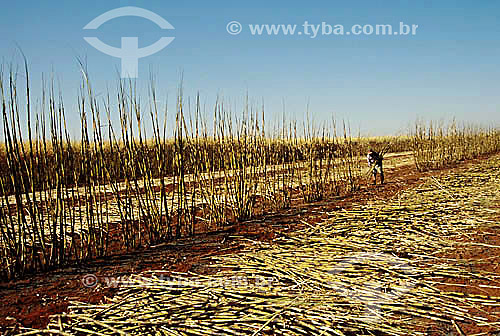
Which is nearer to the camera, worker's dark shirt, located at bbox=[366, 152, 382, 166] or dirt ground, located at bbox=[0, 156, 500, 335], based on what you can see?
dirt ground, located at bbox=[0, 156, 500, 335]

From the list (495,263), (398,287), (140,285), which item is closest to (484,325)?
(398,287)

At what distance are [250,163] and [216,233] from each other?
0.86 meters

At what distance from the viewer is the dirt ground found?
1.68 metres

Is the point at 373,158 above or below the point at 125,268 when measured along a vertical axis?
above

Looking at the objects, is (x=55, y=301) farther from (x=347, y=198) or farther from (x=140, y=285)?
(x=347, y=198)

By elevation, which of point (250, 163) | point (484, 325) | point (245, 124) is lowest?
point (484, 325)

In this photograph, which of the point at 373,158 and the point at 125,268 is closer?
the point at 125,268

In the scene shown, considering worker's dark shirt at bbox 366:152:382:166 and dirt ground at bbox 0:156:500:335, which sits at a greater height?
worker's dark shirt at bbox 366:152:382:166

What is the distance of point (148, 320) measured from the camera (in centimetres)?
148

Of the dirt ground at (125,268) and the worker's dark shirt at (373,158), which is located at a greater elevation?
the worker's dark shirt at (373,158)

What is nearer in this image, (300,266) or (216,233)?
(300,266)

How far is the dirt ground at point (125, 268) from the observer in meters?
1.68

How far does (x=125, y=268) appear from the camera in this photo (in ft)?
7.23

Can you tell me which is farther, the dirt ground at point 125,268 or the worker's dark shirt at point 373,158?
the worker's dark shirt at point 373,158
